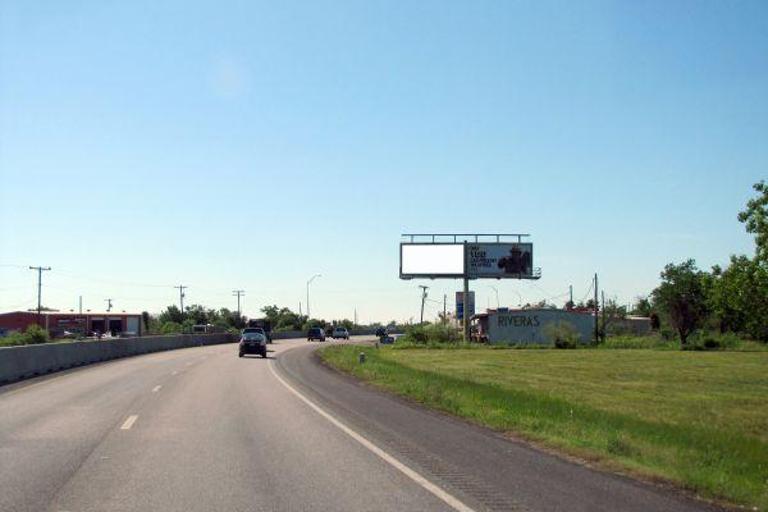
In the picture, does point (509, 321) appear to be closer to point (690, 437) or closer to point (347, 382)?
point (347, 382)

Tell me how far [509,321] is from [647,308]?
8325 centimetres

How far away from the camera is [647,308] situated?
16362 centimetres

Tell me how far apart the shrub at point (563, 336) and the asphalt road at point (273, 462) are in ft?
195

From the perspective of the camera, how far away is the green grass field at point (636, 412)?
437 inches

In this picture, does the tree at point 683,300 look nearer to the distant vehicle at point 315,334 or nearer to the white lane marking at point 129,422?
the distant vehicle at point 315,334

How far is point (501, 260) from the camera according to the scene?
83.6 metres

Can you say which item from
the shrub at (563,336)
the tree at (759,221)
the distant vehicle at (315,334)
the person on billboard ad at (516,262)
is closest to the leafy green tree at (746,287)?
the tree at (759,221)

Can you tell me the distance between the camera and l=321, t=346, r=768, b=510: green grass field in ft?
36.4

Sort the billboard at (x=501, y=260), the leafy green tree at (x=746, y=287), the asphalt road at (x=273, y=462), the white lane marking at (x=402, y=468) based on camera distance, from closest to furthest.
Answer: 1. the white lane marking at (x=402, y=468)
2. the asphalt road at (x=273, y=462)
3. the leafy green tree at (x=746, y=287)
4. the billboard at (x=501, y=260)

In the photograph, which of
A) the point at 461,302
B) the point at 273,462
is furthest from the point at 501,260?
the point at 273,462

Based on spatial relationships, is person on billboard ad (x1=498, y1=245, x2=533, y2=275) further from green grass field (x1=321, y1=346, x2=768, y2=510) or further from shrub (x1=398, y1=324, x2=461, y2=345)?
green grass field (x1=321, y1=346, x2=768, y2=510)

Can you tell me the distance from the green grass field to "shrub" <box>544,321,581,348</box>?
33.6 metres

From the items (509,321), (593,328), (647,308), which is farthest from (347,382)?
(647,308)

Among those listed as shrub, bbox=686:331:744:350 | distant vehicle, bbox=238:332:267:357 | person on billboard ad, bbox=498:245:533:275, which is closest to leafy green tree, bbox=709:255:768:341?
distant vehicle, bbox=238:332:267:357
